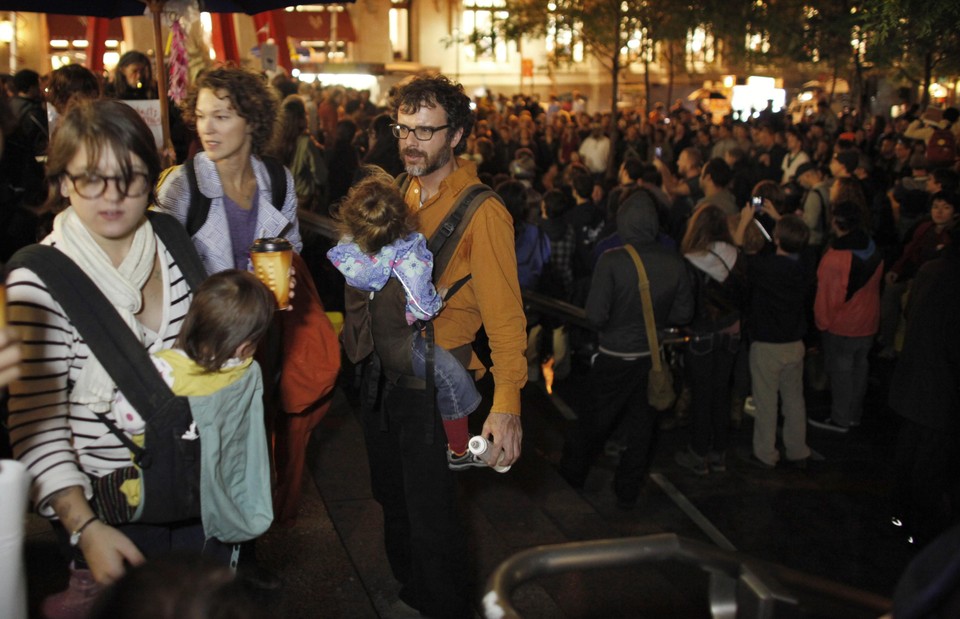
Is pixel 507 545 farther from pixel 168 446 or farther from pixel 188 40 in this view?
pixel 188 40

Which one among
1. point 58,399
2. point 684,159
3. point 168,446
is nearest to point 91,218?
point 58,399

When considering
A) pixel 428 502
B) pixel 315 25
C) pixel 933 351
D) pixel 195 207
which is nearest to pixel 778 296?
pixel 933 351

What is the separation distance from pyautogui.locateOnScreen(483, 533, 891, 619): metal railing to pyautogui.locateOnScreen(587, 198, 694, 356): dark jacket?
330 cm

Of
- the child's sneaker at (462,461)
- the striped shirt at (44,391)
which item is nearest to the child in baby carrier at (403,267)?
the child's sneaker at (462,461)

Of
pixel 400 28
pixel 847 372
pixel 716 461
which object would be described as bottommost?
pixel 716 461

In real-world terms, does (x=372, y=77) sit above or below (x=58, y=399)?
above

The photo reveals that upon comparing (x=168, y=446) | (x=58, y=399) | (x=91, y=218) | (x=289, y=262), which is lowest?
(x=168, y=446)

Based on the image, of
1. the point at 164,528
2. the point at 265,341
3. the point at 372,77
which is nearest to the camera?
the point at 164,528

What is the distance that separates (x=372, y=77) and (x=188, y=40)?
28.4 m

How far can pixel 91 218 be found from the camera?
2.45 metres

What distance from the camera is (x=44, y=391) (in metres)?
2.33

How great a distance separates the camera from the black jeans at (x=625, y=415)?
611cm

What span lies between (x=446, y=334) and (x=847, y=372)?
18.0 feet

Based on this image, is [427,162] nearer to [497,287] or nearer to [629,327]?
[497,287]
